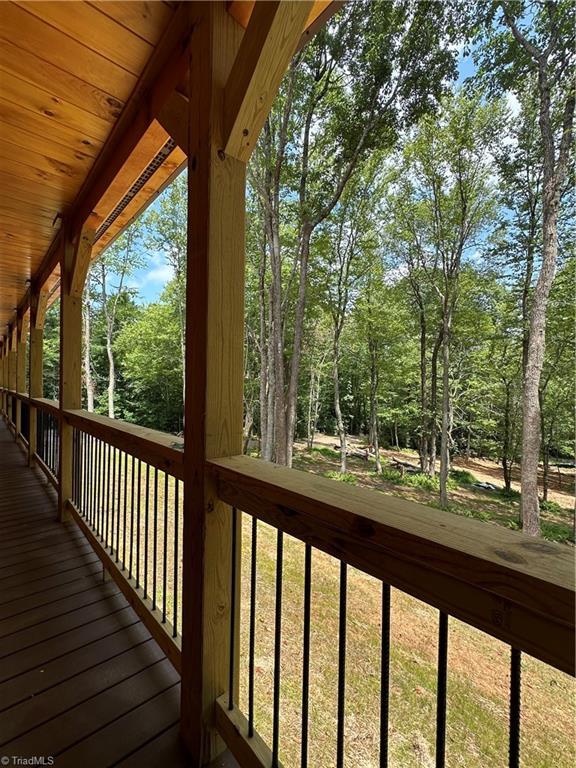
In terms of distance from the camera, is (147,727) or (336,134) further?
(336,134)

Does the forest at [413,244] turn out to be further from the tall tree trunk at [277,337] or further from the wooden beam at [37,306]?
the wooden beam at [37,306]

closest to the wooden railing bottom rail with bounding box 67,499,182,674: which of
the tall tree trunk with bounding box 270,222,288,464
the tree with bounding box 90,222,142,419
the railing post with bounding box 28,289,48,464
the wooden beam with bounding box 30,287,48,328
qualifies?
the railing post with bounding box 28,289,48,464

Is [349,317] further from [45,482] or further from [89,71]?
[89,71]

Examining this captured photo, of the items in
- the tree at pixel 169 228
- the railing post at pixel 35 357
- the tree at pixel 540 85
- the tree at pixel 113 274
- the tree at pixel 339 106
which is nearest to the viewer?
the railing post at pixel 35 357

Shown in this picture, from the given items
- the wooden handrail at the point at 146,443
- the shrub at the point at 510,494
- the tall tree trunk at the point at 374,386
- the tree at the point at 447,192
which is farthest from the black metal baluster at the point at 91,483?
the shrub at the point at 510,494

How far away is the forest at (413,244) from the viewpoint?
6.48 m

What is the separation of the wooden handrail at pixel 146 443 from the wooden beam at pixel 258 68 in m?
1.05

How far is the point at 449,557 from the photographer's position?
508mm

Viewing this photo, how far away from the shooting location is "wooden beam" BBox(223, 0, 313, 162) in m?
0.82

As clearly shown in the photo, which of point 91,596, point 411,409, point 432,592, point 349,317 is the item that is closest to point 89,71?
point 432,592

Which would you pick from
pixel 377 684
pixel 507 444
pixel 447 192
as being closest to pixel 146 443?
pixel 377 684

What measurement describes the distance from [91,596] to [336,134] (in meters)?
9.02

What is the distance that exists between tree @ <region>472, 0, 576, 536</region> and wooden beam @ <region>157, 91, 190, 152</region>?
7291 millimetres

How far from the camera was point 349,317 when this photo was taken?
1285 centimetres
